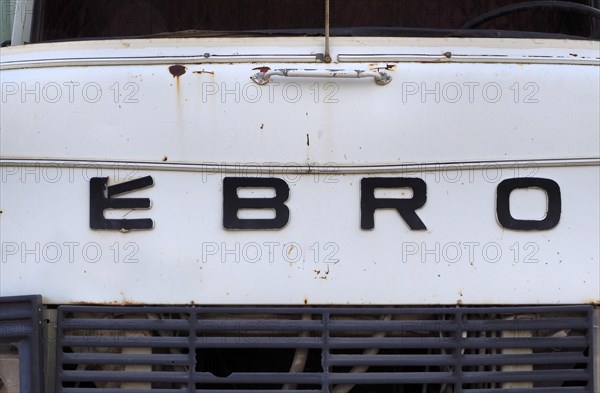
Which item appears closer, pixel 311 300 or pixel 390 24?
pixel 311 300

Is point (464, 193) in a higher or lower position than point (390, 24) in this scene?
lower

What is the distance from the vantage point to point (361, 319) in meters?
2.54

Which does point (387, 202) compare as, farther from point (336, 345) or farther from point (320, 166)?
point (336, 345)

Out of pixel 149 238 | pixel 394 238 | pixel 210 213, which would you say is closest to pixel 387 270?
pixel 394 238

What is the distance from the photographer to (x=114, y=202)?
2.52m

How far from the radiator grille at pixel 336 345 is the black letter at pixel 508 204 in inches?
9.7

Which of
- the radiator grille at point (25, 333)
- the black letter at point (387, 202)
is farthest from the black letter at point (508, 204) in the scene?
the radiator grille at point (25, 333)

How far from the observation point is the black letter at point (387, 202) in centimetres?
252

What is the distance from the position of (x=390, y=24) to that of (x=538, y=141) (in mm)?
982

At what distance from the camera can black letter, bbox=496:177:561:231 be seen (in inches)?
99.4

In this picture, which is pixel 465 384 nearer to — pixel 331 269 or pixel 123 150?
pixel 331 269

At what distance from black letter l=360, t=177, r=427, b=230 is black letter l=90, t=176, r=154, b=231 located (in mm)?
630

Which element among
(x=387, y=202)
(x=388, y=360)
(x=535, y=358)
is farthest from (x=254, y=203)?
(x=535, y=358)

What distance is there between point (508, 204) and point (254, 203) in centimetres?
75
